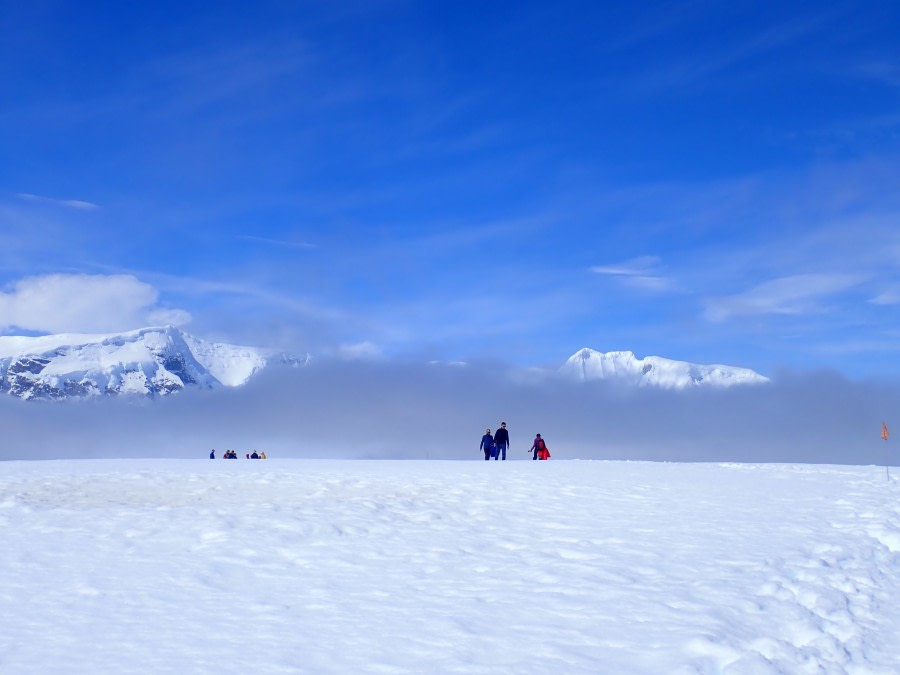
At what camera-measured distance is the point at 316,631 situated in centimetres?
940

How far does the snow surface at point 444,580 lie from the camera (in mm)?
8836

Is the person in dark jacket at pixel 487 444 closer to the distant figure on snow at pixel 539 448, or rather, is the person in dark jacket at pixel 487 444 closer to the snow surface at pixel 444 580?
the distant figure on snow at pixel 539 448

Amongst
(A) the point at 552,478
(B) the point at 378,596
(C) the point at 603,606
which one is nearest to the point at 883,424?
(A) the point at 552,478

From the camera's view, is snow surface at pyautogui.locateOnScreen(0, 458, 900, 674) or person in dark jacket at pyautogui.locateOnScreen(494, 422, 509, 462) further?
person in dark jacket at pyautogui.locateOnScreen(494, 422, 509, 462)

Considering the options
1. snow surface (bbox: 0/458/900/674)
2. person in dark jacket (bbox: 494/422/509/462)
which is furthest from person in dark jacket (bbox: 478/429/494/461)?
snow surface (bbox: 0/458/900/674)

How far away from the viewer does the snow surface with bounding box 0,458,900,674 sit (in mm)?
8836

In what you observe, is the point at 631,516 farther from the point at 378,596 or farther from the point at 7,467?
the point at 7,467

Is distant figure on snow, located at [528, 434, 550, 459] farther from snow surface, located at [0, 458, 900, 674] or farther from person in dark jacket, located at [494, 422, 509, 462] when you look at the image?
snow surface, located at [0, 458, 900, 674]

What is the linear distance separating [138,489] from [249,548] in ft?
28.5

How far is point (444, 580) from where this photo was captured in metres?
11.8

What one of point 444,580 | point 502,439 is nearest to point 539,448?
point 502,439

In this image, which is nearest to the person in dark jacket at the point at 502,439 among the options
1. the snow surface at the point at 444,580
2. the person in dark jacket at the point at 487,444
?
the person in dark jacket at the point at 487,444

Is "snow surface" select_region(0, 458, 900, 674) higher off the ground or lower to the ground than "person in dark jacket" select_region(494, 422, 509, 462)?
lower

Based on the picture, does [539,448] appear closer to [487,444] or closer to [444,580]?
[487,444]
